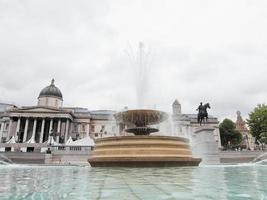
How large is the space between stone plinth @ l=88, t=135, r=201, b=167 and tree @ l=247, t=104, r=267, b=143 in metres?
42.2

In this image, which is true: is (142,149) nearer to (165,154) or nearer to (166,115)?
(165,154)

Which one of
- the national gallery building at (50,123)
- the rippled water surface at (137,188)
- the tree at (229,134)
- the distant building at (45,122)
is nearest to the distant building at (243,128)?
the tree at (229,134)

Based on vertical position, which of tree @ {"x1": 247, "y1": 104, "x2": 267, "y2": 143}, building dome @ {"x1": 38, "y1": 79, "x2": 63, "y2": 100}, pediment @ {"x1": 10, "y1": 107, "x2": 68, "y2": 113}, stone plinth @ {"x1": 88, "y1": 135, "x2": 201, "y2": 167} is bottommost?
stone plinth @ {"x1": 88, "y1": 135, "x2": 201, "y2": 167}

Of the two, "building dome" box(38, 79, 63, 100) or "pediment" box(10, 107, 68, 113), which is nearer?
"pediment" box(10, 107, 68, 113)

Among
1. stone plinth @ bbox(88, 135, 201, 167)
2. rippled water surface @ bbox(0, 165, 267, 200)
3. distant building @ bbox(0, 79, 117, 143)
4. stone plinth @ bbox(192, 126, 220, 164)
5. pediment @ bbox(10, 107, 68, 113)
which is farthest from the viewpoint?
pediment @ bbox(10, 107, 68, 113)

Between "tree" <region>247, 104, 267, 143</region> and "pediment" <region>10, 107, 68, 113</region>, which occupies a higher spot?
"pediment" <region>10, 107, 68, 113</region>

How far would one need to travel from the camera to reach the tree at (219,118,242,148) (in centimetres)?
8044

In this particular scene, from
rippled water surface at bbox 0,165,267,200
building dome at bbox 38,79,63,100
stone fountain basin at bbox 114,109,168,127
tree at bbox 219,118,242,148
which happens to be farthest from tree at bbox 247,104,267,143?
building dome at bbox 38,79,63,100

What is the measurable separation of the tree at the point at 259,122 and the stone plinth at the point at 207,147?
31643 millimetres

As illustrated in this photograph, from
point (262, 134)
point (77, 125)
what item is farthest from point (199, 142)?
point (77, 125)

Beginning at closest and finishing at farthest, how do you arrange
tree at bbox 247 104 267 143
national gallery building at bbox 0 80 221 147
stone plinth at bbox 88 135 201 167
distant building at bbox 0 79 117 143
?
stone plinth at bbox 88 135 201 167
tree at bbox 247 104 267 143
national gallery building at bbox 0 80 221 147
distant building at bbox 0 79 117 143

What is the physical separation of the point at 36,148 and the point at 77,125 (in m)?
31.6

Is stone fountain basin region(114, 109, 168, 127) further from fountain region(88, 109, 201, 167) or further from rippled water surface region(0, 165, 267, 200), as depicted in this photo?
rippled water surface region(0, 165, 267, 200)

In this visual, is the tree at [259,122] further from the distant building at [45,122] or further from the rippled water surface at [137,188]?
the rippled water surface at [137,188]
